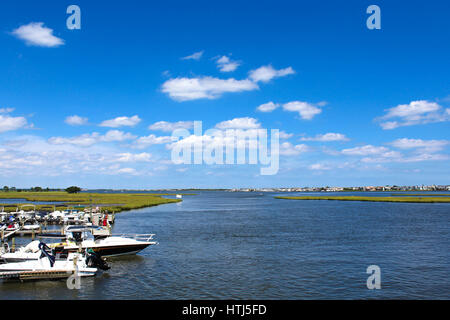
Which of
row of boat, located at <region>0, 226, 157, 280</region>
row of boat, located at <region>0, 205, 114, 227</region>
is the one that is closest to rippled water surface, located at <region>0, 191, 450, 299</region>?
row of boat, located at <region>0, 226, 157, 280</region>

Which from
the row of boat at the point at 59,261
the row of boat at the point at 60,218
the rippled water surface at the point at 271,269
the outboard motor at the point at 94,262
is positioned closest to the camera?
the rippled water surface at the point at 271,269

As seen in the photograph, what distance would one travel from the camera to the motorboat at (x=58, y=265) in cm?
2728

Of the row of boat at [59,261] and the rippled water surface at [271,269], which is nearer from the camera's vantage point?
the rippled water surface at [271,269]

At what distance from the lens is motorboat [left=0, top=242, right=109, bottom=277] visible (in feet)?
89.5

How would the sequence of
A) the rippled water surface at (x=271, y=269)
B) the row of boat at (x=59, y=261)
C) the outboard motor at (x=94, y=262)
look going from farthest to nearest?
the outboard motor at (x=94, y=262)
the row of boat at (x=59, y=261)
the rippled water surface at (x=271, y=269)

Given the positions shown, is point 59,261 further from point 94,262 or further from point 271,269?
point 271,269

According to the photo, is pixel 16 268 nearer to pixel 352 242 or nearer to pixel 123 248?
pixel 123 248

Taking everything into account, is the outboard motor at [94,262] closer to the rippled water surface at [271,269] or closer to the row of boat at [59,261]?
the row of boat at [59,261]

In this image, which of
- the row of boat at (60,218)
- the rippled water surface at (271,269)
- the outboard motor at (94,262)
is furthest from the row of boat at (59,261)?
the row of boat at (60,218)

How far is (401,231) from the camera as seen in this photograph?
54.5m

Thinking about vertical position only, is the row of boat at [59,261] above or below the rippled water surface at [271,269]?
above

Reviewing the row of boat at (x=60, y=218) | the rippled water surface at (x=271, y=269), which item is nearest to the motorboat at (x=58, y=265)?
the rippled water surface at (x=271, y=269)

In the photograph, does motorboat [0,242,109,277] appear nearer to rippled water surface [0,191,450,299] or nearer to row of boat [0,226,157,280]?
row of boat [0,226,157,280]
